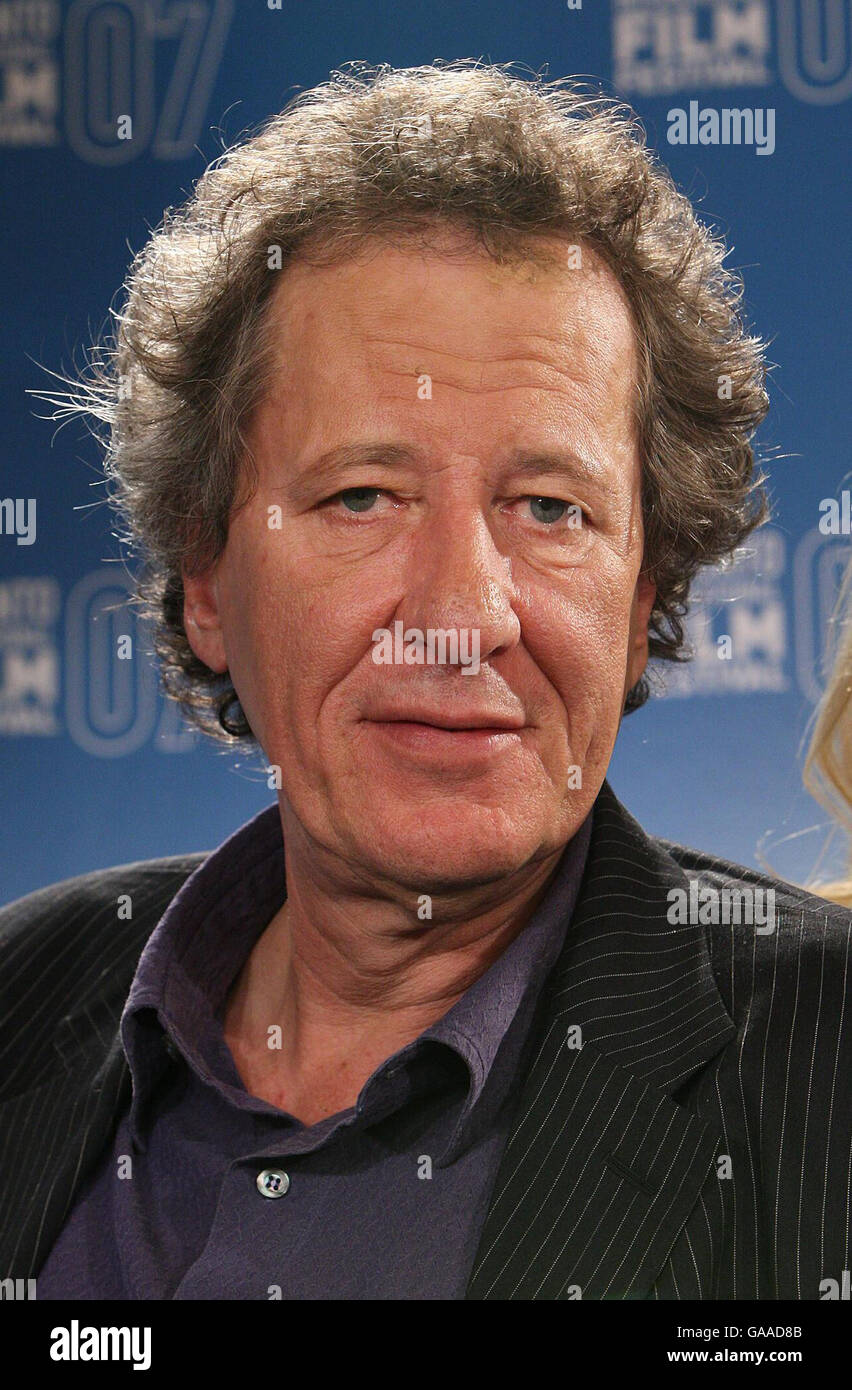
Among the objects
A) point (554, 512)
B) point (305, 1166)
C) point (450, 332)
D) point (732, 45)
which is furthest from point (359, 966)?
point (732, 45)

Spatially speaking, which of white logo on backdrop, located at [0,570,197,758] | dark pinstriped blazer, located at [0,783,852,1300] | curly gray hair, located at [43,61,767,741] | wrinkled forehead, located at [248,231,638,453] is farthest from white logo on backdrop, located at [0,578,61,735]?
wrinkled forehead, located at [248,231,638,453]

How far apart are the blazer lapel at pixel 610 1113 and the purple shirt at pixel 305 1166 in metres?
0.04

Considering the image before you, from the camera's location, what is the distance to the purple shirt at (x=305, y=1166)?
1.37 m

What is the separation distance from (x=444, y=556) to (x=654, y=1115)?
1.97 feet

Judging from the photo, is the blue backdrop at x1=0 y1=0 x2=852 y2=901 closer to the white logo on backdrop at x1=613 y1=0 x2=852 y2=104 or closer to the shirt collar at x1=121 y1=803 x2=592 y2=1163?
the white logo on backdrop at x1=613 y1=0 x2=852 y2=104

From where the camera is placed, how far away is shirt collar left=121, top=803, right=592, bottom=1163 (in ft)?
4.73

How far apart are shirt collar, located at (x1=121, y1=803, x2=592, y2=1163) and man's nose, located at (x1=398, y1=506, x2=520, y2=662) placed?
343 mm

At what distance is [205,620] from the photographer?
1.83 meters

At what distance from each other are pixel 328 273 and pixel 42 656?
43.4 inches
